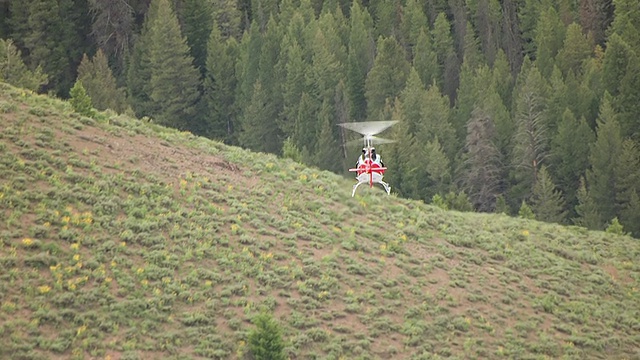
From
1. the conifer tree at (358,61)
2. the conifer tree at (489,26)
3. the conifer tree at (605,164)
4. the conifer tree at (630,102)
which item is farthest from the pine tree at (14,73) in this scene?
the conifer tree at (489,26)

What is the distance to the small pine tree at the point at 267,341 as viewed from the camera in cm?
3253

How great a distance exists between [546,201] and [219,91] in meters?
32.4

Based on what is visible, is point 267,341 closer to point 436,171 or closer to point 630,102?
point 436,171

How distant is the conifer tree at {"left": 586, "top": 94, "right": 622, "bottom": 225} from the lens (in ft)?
238

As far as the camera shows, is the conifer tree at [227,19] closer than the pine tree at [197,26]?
No

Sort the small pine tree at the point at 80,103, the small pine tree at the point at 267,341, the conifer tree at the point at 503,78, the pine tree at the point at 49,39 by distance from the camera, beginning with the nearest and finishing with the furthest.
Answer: the small pine tree at the point at 267,341 → the small pine tree at the point at 80,103 → the pine tree at the point at 49,39 → the conifer tree at the point at 503,78

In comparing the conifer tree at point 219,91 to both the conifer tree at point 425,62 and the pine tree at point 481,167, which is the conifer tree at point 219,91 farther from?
the pine tree at point 481,167

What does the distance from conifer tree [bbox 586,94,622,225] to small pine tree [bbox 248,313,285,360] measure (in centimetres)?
4284

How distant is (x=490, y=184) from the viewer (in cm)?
7919

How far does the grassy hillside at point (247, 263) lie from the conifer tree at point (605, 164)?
20663mm

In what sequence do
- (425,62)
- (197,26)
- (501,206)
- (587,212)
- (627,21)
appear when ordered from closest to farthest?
(587,212) < (501,206) < (627,21) < (425,62) < (197,26)

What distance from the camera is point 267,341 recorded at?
32562 millimetres

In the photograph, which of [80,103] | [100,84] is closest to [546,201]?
[100,84]

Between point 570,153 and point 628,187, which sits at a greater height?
point 570,153
